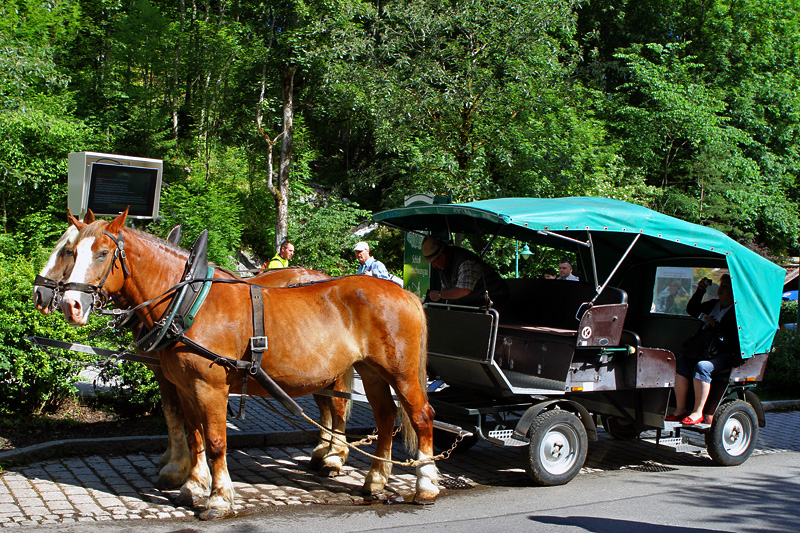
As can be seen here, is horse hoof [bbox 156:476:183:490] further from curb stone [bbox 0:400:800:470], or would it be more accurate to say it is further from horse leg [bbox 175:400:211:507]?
curb stone [bbox 0:400:800:470]

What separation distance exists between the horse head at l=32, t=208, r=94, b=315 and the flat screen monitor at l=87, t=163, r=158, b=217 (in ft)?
13.9

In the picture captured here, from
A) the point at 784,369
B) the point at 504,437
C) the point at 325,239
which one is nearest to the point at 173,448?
the point at 504,437

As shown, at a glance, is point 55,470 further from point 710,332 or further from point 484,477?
point 710,332

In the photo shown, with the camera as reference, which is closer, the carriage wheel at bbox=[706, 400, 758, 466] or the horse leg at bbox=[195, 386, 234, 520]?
the horse leg at bbox=[195, 386, 234, 520]

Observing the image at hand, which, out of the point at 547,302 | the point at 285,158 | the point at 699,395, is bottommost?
the point at 699,395

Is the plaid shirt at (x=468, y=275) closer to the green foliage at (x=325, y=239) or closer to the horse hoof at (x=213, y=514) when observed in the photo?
the horse hoof at (x=213, y=514)

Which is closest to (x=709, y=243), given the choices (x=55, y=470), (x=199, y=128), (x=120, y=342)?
(x=120, y=342)

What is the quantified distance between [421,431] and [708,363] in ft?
10.7

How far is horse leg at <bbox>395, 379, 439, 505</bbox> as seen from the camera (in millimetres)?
5449

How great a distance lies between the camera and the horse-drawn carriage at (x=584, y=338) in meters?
6.04

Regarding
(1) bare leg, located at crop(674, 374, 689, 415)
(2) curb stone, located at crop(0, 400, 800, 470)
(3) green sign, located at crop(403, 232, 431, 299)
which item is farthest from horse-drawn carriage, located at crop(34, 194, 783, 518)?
(3) green sign, located at crop(403, 232, 431, 299)

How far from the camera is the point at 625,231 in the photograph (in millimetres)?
6199

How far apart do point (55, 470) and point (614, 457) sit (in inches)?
215

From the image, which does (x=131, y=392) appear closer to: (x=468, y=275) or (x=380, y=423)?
(x=380, y=423)
